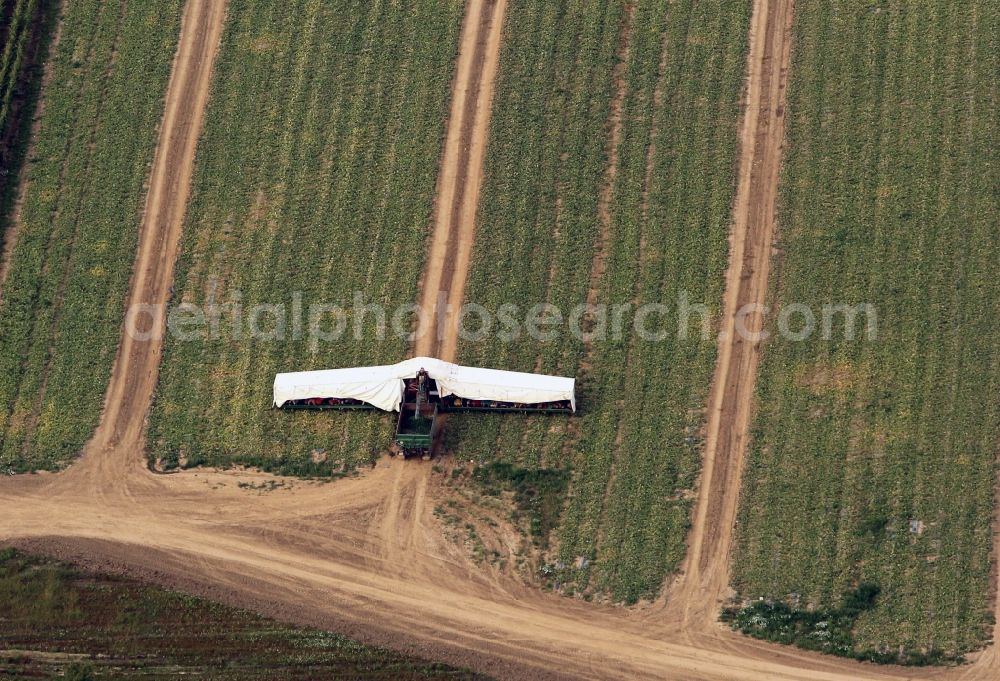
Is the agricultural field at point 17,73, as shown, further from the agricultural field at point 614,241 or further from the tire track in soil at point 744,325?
the tire track in soil at point 744,325

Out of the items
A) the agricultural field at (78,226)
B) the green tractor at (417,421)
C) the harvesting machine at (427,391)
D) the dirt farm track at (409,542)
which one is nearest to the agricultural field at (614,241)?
the harvesting machine at (427,391)

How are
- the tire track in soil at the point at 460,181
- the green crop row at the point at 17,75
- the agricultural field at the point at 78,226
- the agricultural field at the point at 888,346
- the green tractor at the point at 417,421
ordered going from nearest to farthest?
the agricultural field at the point at 888,346, the green tractor at the point at 417,421, the agricultural field at the point at 78,226, the tire track in soil at the point at 460,181, the green crop row at the point at 17,75

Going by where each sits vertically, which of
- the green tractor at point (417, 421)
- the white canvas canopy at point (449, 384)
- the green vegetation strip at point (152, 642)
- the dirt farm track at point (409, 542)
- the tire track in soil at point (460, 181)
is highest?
the tire track in soil at point (460, 181)

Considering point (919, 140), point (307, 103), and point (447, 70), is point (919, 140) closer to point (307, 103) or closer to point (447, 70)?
point (447, 70)

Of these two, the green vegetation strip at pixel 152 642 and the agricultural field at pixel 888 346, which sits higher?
the agricultural field at pixel 888 346

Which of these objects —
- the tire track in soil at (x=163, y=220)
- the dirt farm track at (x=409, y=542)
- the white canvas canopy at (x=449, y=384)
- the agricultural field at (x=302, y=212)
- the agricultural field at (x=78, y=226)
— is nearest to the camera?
the dirt farm track at (x=409, y=542)

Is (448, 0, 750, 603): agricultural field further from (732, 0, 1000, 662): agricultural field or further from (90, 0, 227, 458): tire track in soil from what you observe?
(90, 0, 227, 458): tire track in soil

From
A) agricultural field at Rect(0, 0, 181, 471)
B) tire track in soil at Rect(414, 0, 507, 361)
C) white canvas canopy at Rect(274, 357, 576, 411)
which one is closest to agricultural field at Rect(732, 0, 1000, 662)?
white canvas canopy at Rect(274, 357, 576, 411)
